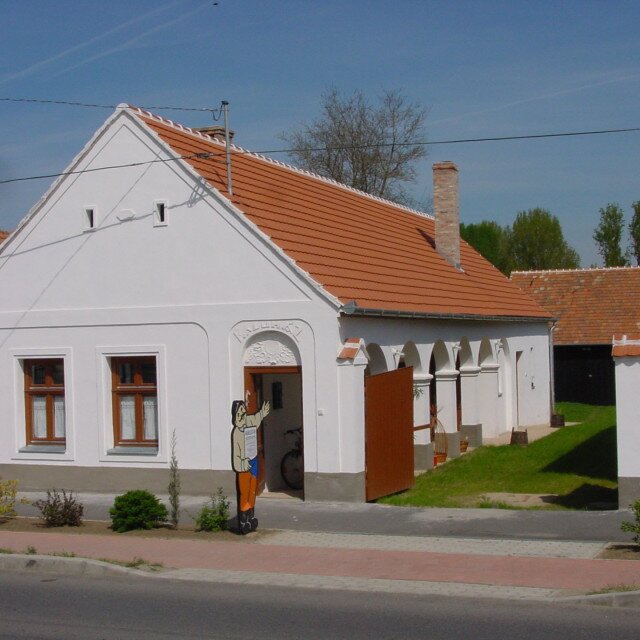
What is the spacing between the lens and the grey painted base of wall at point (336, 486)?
1586cm

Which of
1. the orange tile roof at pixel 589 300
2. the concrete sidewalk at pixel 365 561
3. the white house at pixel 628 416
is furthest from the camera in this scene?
the orange tile roof at pixel 589 300

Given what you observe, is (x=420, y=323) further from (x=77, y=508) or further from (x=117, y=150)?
(x=77, y=508)

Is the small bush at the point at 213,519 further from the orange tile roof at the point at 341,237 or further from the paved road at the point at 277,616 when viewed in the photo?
the orange tile roof at the point at 341,237

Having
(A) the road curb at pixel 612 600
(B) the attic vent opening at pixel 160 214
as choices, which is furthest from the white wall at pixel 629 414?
(B) the attic vent opening at pixel 160 214

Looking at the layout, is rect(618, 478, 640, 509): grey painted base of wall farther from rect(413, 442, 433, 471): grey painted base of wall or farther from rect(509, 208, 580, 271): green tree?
rect(509, 208, 580, 271): green tree

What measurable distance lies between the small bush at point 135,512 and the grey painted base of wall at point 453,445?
899cm

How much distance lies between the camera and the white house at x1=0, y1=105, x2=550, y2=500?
1614 centimetres

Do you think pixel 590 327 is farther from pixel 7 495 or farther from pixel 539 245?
pixel 539 245

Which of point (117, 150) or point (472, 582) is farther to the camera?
point (117, 150)

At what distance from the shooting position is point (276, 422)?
60.2ft

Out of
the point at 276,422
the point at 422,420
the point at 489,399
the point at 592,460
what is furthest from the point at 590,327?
the point at 276,422

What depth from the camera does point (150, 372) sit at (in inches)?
705

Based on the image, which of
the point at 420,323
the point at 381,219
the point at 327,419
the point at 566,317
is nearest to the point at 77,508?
the point at 327,419

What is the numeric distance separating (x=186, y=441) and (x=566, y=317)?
918 inches
